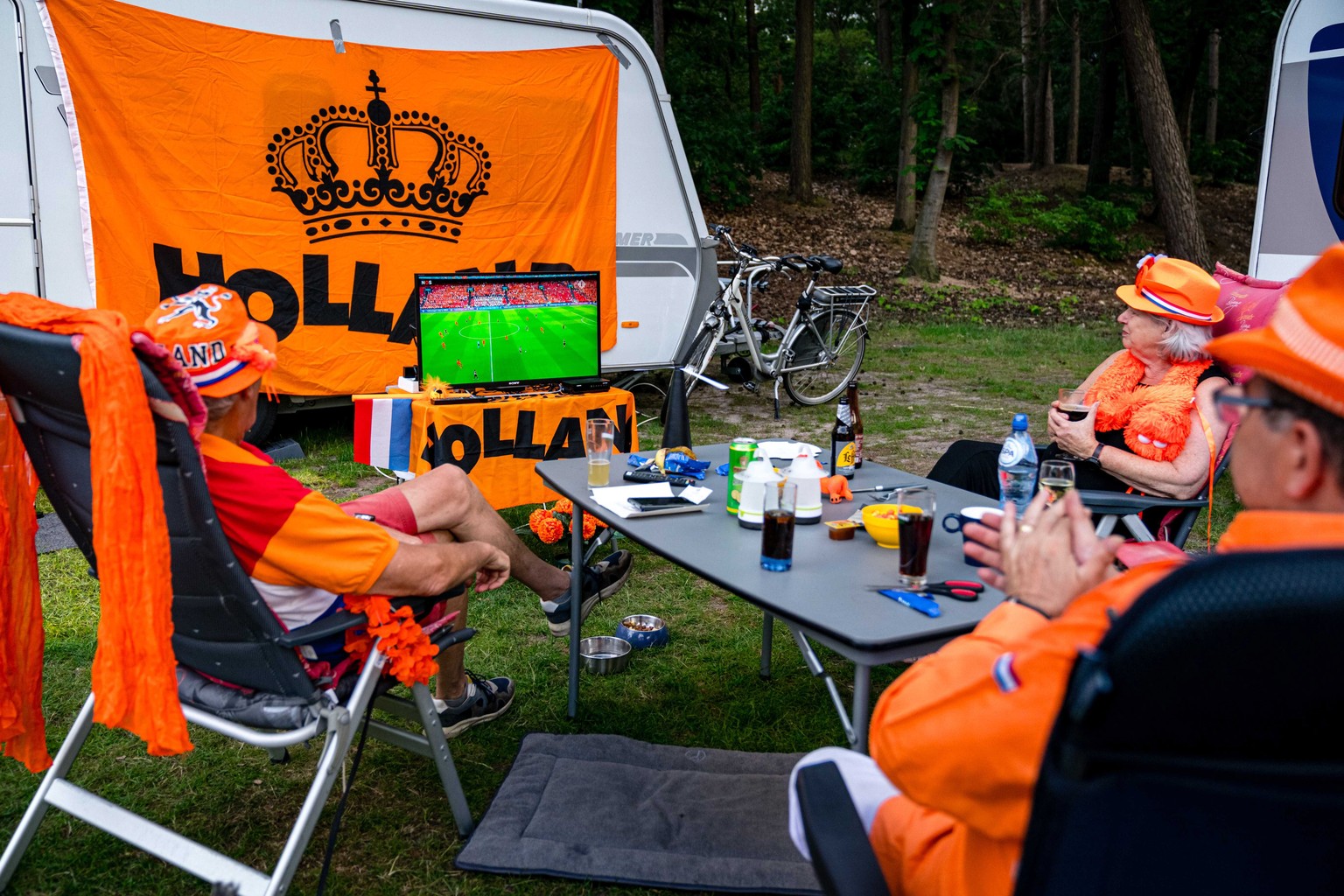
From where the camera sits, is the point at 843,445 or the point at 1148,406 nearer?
the point at 843,445

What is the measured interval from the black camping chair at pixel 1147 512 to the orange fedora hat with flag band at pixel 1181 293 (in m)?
0.40

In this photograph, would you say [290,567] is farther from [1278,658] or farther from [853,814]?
[1278,658]

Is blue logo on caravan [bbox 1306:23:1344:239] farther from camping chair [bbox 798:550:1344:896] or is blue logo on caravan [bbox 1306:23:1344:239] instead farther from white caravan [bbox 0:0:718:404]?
camping chair [bbox 798:550:1344:896]

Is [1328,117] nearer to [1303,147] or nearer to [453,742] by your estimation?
[1303,147]

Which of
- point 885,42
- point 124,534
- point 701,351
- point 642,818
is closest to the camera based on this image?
point 124,534

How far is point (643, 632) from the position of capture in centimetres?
387

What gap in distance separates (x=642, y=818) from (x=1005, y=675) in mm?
1831

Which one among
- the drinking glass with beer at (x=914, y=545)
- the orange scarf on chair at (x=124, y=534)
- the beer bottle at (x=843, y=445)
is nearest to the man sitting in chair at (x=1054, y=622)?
the drinking glass with beer at (x=914, y=545)

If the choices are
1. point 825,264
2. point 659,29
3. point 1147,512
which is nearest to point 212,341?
point 1147,512

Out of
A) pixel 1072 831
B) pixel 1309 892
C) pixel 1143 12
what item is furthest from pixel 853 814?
pixel 1143 12

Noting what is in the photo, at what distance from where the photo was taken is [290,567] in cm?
224

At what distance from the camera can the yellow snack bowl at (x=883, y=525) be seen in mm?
2518

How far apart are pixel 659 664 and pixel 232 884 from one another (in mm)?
1844

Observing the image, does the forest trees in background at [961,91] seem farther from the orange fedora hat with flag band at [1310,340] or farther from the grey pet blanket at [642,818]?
the orange fedora hat with flag band at [1310,340]
